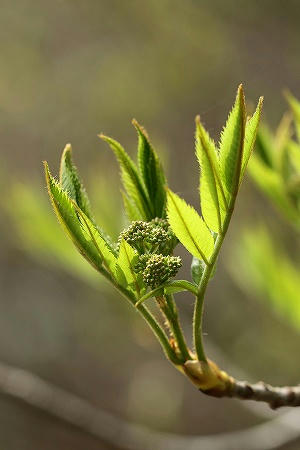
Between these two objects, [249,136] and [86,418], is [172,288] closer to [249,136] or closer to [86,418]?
[249,136]

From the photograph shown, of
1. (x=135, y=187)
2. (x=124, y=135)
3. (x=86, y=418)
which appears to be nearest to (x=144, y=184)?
(x=135, y=187)

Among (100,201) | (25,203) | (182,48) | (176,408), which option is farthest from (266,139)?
(176,408)

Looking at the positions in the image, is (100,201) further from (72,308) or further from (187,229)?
(72,308)

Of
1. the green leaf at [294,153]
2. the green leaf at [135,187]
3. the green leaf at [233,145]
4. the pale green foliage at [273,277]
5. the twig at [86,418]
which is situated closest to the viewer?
the green leaf at [233,145]

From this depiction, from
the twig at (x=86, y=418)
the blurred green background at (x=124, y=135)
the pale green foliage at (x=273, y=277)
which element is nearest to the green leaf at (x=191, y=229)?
the pale green foliage at (x=273, y=277)

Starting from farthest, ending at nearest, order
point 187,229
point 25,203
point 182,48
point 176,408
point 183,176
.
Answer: point 183,176
point 176,408
point 182,48
point 25,203
point 187,229

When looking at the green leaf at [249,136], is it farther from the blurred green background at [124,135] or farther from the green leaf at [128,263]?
the blurred green background at [124,135]

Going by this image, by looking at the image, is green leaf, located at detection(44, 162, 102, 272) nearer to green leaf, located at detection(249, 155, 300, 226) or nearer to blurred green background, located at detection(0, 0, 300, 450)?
green leaf, located at detection(249, 155, 300, 226)
